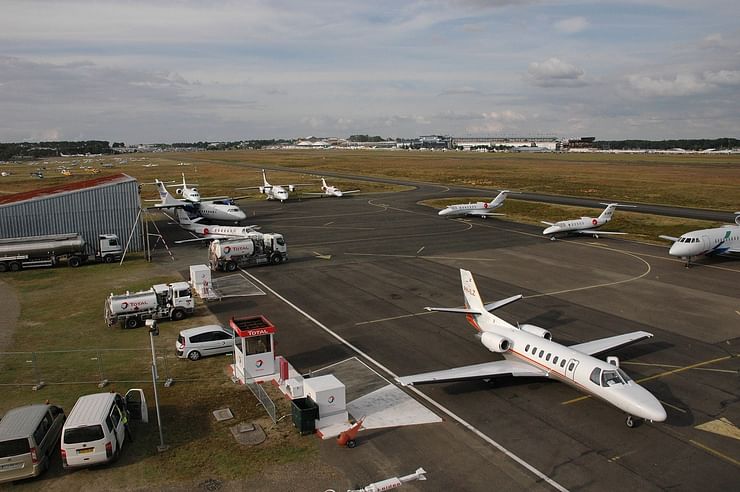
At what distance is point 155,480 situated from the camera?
1836 cm

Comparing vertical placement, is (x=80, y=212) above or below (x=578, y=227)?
above

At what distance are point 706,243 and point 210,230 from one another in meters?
50.4

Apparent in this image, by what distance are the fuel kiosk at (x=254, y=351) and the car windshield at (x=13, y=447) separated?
373 inches

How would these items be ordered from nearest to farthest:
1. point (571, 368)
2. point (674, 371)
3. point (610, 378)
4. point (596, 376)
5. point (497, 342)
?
1. point (610, 378)
2. point (596, 376)
3. point (571, 368)
4. point (497, 342)
5. point (674, 371)

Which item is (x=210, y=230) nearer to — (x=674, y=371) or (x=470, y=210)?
(x=470, y=210)

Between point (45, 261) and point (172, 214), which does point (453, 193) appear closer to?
point (172, 214)

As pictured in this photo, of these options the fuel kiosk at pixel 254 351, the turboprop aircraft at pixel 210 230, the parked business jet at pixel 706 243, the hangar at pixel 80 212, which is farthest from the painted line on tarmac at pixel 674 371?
the hangar at pixel 80 212

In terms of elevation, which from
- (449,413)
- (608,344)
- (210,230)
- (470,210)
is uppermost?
(470,210)

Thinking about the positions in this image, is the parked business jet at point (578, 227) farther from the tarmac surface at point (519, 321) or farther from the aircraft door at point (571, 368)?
the aircraft door at point (571, 368)

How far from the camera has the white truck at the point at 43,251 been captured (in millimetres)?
48812

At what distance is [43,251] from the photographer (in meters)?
49.8

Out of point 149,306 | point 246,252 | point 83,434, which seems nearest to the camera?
point 83,434

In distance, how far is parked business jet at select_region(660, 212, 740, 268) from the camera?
4750 cm

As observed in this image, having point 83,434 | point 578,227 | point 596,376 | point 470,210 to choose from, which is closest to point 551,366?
point 596,376
